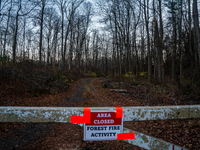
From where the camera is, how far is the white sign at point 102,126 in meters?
1.36

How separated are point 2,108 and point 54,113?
538 millimetres

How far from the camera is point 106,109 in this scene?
1.35 metres

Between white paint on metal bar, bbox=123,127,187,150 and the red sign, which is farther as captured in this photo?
white paint on metal bar, bbox=123,127,187,150

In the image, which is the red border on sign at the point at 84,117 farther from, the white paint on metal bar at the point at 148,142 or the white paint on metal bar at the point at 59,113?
the white paint on metal bar at the point at 148,142

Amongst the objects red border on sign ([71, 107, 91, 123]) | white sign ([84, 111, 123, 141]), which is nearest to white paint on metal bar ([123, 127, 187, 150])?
white sign ([84, 111, 123, 141])

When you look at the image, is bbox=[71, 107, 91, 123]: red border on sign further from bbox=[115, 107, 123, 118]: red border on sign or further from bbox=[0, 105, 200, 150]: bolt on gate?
bbox=[115, 107, 123, 118]: red border on sign

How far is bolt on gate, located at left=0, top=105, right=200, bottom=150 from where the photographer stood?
135 centimetres

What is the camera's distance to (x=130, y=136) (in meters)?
1.48

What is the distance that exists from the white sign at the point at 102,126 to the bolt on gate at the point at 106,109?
0.23 ft

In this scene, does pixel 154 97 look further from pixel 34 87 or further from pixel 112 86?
pixel 34 87

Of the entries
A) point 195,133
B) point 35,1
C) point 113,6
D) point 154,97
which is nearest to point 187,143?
point 195,133

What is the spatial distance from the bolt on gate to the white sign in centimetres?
7

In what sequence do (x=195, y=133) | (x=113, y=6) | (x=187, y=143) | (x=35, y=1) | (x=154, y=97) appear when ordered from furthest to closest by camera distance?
(x=113, y=6) < (x=35, y=1) < (x=154, y=97) < (x=195, y=133) < (x=187, y=143)

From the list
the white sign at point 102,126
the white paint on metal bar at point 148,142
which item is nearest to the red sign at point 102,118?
the white sign at point 102,126
